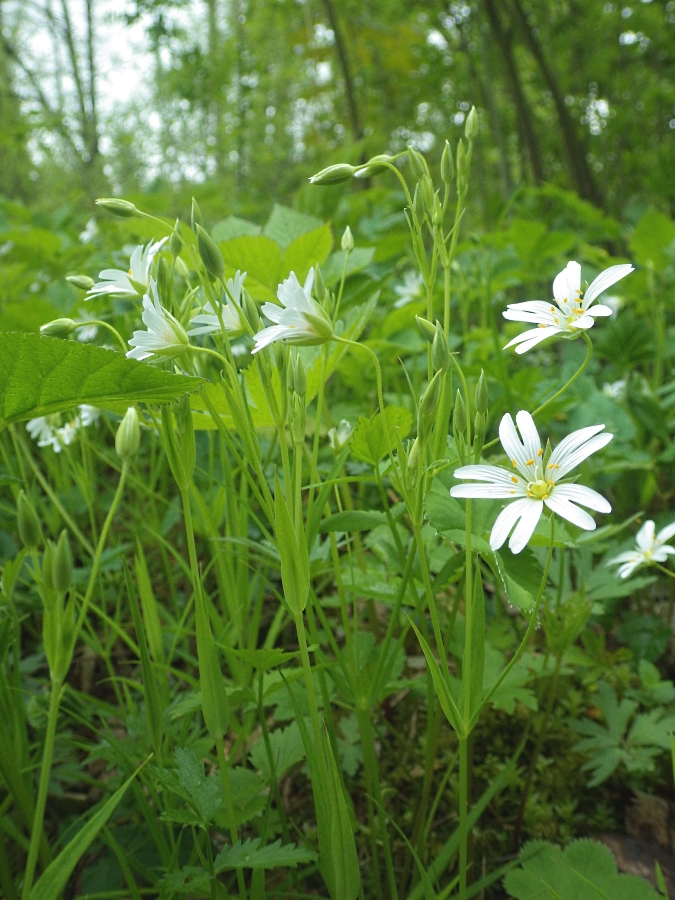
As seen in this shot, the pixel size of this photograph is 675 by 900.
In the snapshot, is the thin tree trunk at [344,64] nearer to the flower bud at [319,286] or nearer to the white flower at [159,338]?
the flower bud at [319,286]

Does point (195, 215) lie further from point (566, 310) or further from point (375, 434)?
point (566, 310)

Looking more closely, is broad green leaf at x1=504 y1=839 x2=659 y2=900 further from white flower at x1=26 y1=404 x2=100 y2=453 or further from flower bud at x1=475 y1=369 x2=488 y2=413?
white flower at x1=26 y1=404 x2=100 y2=453

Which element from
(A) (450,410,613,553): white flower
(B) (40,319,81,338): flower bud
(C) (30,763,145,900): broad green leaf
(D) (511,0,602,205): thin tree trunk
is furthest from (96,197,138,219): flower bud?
(D) (511,0,602,205): thin tree trunk

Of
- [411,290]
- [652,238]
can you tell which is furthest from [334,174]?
[652,238]

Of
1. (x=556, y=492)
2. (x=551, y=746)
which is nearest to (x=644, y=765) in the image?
(x=551, y=746)

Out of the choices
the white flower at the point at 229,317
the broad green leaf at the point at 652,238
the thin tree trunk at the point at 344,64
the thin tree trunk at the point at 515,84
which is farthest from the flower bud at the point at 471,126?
the thin tree trunk at the point at 515,84
